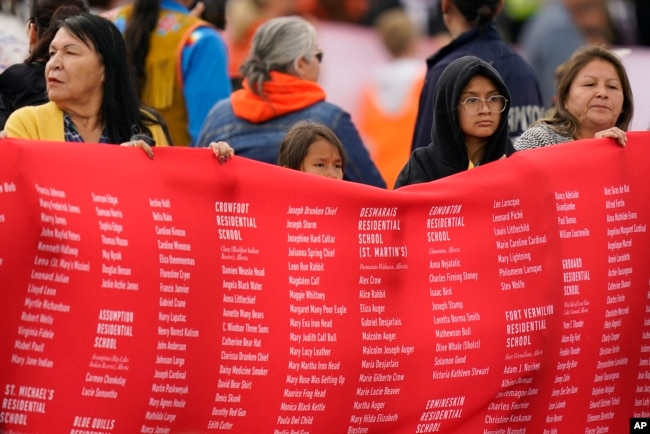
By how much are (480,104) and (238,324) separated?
151 cm

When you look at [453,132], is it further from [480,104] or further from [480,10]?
[480,10]

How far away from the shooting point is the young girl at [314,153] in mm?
7988

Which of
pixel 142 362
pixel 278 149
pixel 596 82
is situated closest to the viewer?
pixel 142 362

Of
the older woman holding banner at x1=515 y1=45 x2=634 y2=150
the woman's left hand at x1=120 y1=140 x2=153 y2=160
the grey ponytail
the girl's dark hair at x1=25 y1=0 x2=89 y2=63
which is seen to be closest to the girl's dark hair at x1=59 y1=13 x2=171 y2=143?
the girl's dark hair at x1=25 y1=0 x2=89 y2=63

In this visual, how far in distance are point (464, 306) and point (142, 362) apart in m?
1.37

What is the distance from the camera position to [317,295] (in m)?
7.18

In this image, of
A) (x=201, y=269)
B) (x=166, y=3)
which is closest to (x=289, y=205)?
(x=201, y=269)

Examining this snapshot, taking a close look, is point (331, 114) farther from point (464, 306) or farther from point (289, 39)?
point (464, 306)

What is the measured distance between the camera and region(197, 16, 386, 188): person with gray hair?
8.98 meters

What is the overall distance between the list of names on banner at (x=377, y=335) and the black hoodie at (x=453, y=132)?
58cm

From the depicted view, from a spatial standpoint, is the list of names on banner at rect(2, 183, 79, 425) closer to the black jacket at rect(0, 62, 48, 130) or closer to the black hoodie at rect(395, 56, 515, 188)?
the black jacket at rect(0, 62, 48, 130)

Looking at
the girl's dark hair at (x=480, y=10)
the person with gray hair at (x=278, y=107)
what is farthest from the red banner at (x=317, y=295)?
the girl's dark hair at (x=480, y=10)

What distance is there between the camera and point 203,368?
6984mm

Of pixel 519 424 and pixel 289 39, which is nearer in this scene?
pixel 519 424
